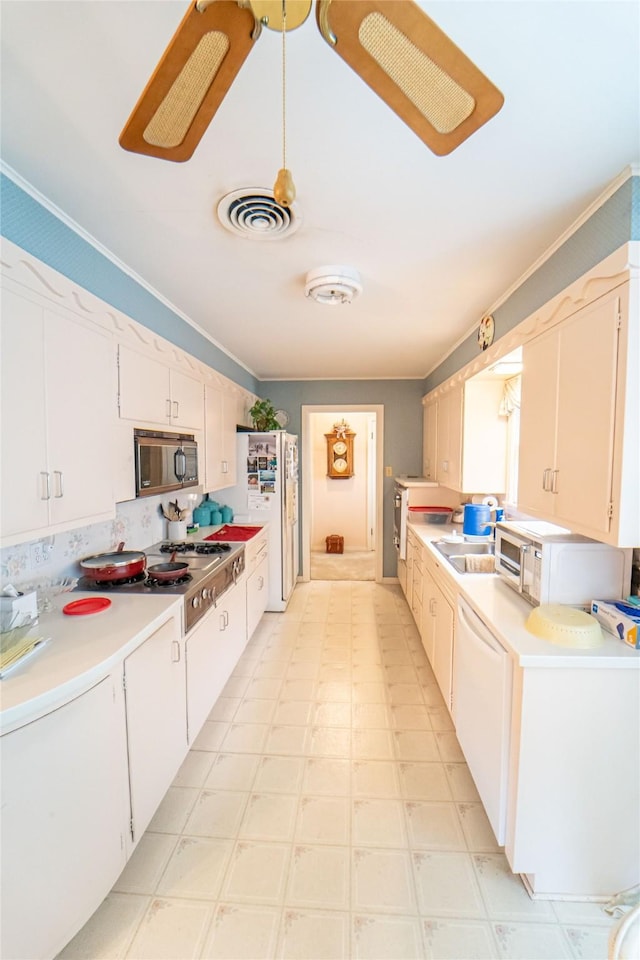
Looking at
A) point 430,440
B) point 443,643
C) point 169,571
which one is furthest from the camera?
point 430,440

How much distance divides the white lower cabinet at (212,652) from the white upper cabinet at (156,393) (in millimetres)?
1116

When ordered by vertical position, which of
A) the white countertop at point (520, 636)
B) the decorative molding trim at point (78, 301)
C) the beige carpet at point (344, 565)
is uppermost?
the decorative molding trim at point (78, 301)

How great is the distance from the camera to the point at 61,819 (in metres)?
1.13

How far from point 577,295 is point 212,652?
2.41m

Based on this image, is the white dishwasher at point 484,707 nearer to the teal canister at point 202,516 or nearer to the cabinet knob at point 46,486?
the cabinet knob at point 46,486

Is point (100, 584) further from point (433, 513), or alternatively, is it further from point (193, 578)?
point (433, 513)

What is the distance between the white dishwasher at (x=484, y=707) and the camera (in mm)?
1449

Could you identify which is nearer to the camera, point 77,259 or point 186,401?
point 77,259

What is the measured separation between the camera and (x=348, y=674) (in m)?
2.79

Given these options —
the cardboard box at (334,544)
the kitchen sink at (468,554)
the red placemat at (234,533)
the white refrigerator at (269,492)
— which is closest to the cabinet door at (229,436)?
the white refrigerator at (269,492)

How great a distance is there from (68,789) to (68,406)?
125 centimetres

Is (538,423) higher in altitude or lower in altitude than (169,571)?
higher

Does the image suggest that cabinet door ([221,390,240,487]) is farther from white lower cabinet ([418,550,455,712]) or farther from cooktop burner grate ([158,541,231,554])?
white lower cabinet ([418,550,455,712])

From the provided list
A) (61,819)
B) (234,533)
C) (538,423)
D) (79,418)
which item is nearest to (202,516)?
(234,533)
